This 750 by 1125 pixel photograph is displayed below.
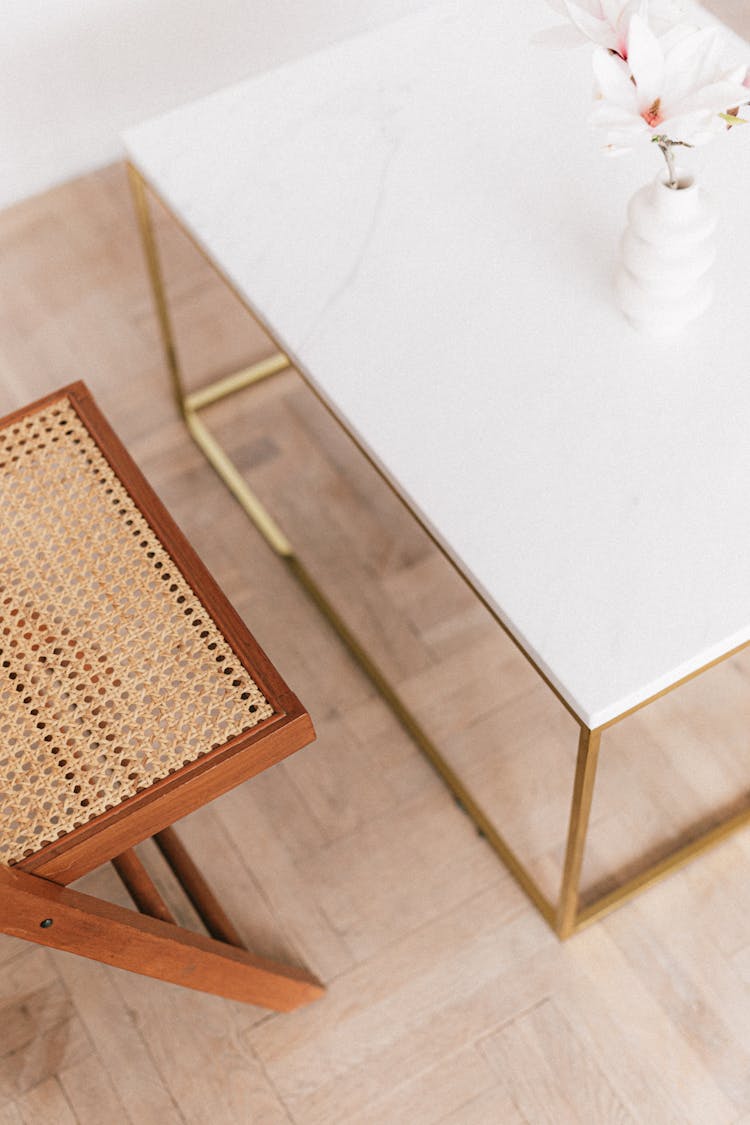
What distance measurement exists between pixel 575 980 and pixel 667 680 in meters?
0.53

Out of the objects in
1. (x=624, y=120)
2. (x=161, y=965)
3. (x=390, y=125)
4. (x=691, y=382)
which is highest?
(x=624, y=120)

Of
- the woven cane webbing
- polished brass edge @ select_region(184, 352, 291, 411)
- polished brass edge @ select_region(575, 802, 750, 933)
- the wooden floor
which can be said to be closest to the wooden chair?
the woven cane webbing

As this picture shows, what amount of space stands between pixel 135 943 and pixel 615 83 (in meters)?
0.92

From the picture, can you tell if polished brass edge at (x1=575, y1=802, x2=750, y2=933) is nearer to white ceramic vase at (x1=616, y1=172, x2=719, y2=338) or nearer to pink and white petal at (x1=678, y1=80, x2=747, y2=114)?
white ceramic vase at (x1=616, y1=172, x2=719, y2=338)

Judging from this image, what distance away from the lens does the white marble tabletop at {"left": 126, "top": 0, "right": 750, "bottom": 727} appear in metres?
1.17

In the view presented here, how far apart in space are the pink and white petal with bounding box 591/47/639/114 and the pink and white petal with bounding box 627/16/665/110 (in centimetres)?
1

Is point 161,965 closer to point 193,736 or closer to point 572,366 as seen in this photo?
point 193,736

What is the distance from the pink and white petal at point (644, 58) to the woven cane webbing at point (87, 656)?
647 mm

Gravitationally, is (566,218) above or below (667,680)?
above

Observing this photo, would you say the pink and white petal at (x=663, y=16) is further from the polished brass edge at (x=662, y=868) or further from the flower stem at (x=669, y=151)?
the polished brass edge at (x=662, y=868)

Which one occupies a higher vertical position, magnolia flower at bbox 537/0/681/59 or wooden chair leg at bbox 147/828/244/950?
magnolia flower at bbox 537/0/681/59

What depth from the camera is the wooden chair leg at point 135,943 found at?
1036mm

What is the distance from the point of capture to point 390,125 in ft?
5.16

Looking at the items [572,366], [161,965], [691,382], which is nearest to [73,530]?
[161,965]
